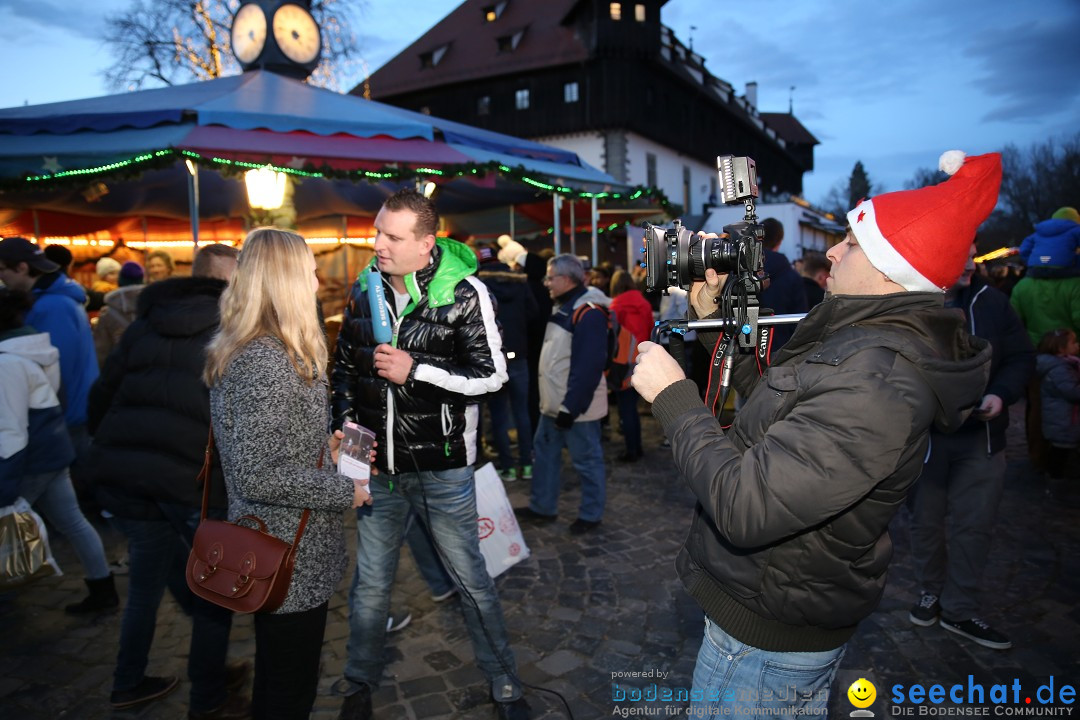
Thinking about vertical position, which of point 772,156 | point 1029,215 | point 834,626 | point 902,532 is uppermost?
point 772,156

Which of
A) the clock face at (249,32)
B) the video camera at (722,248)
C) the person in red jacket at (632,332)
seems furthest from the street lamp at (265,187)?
the video camera at (722,248)

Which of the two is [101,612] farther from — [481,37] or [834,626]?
[481,37]

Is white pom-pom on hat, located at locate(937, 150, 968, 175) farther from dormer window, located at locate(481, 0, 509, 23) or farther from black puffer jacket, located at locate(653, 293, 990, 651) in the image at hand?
dormer window, located at locate(481, 0, 509, 23)

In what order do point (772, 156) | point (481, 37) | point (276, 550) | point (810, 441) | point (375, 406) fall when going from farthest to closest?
point (772, 156)
point (481, 37)
point (375, 406)
point (276, 550)
point (810, 441)

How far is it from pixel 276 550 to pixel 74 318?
3473 mm

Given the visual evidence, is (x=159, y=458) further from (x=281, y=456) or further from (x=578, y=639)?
(x=578, y=639)

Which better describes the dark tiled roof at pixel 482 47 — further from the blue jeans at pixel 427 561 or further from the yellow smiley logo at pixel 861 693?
the yellow smiley logo at pixel 861 693

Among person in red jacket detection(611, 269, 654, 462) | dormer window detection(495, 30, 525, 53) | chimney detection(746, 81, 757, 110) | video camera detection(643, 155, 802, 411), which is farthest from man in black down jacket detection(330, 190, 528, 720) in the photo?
chimney detection(746, 81, 757, 110)

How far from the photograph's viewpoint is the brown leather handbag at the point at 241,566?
202 cm

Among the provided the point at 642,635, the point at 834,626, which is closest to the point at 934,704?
the point at 642,635

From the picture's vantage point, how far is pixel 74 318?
446 cm

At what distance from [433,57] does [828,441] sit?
36.4 meters

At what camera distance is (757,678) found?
169 cm

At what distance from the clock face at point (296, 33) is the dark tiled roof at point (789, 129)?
63461 mm
